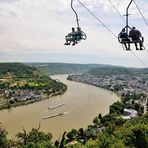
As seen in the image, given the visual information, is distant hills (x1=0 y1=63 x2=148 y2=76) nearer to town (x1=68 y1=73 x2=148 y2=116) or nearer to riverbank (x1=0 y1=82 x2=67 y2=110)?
town (x1=68 y1=73 x2=148 y2=116)

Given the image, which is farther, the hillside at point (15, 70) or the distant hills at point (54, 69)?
the distant hills at point (54, 69)

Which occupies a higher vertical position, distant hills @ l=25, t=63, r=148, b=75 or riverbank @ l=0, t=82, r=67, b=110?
distant hills @ l=25, t=63, r=148, b=75

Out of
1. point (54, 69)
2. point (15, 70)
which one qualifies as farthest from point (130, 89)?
point (54, 69)

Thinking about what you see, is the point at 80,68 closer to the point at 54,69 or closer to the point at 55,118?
the point at 54,69

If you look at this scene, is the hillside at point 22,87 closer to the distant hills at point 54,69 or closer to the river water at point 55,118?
the distant hills at point 54,69

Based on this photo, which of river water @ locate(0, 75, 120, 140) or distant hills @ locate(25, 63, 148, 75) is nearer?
river water @ locate(0, 75, 120, 140)

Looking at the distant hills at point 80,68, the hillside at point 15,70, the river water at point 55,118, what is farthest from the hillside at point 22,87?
the distant hills at point 80,68

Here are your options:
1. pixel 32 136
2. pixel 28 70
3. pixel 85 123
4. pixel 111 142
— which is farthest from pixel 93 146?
pixel 28 70

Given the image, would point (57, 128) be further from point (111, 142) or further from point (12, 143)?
point (111, 142)

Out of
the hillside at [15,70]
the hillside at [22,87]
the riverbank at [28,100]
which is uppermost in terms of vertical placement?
the hillside at [15,70]

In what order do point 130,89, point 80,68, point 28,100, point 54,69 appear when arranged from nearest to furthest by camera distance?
point 28,100
point 130,89
point 54,69
point 80,68

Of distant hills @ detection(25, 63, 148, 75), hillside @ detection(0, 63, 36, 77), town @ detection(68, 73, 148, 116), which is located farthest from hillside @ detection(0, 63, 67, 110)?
distant hills @ detection(25, 63, 148, 75)
